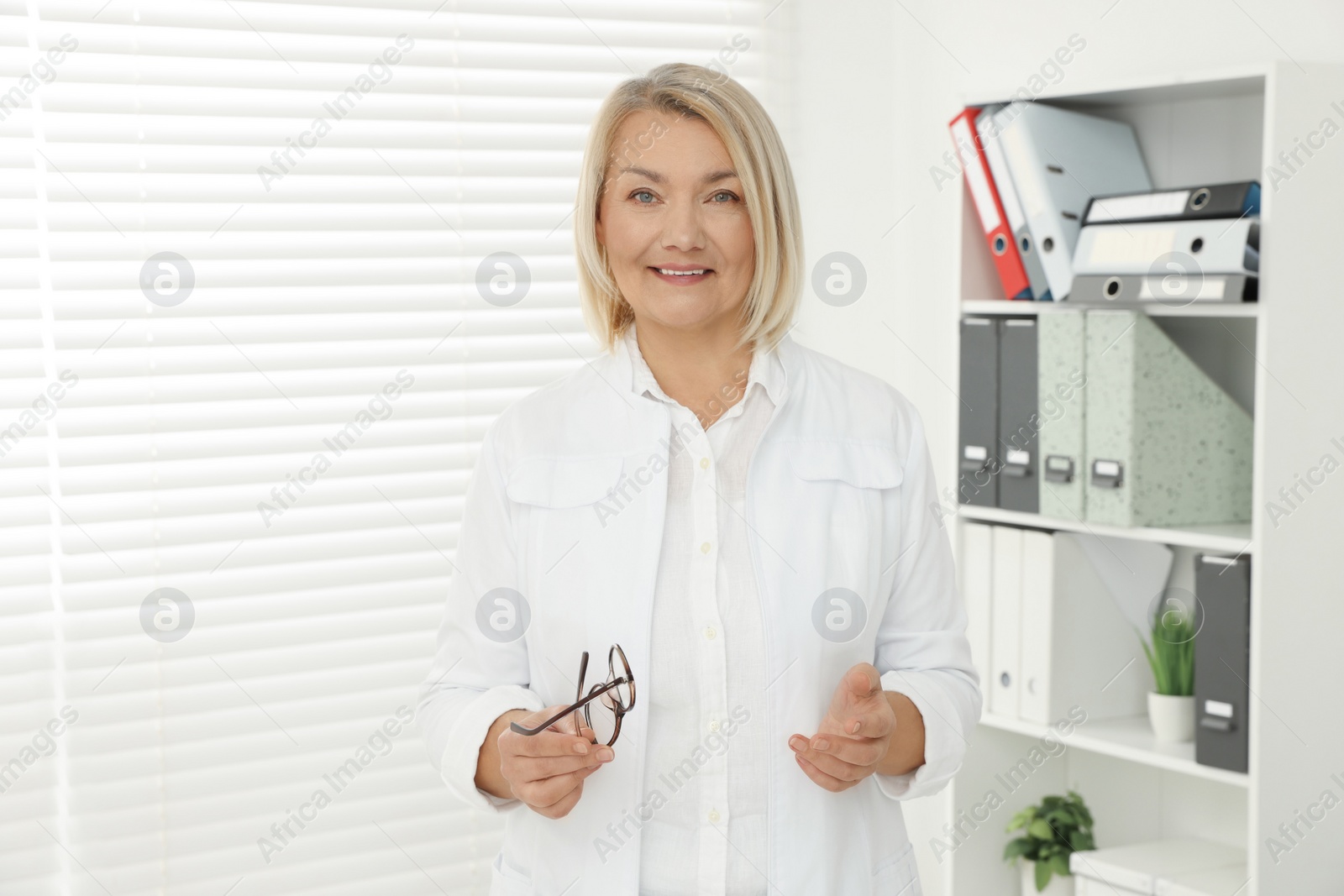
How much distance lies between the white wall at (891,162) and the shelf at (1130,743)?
0.63m

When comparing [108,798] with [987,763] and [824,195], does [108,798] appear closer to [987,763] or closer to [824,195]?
[987,763]

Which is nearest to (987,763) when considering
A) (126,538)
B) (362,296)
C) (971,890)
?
(971,890)

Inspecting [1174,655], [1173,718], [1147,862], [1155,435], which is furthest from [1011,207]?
[1147,862]

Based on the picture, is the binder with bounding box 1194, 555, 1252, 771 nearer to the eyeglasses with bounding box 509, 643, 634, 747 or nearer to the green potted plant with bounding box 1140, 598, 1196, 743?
the green potted plant with bounding box 1140, 598, 1196, 743

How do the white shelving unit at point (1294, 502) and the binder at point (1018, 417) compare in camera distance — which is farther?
the binder at point (1018, 417)

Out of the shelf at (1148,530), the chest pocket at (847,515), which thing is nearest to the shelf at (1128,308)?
the shelf at (1148,530)

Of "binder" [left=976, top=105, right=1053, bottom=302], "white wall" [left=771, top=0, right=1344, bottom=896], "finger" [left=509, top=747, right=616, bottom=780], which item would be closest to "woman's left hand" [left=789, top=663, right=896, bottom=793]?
"finger" [left=509, top=747, right=616, bottom=780]

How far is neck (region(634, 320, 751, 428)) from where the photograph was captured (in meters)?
1.47

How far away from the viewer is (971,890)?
2.49 meters

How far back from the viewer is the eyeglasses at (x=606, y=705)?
1238 millimetres

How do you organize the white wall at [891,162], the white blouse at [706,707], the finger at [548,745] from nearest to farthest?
the finger at [548,745] → the white blouse at [706,707] → the white wall at [891,162]

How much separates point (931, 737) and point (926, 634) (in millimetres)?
129

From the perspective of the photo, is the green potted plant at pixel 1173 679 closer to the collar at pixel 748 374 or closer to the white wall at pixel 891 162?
the white wall at pixel 891 162

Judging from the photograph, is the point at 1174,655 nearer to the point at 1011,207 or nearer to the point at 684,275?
the point at 1011,207
